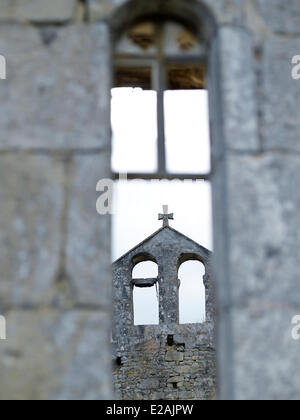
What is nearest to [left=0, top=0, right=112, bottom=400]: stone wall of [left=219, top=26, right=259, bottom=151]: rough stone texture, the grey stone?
[left=219, top=26, right=259, bottom=151]: rough stone texture

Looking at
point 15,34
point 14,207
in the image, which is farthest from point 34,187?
point 15,34

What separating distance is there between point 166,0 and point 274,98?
75 cm

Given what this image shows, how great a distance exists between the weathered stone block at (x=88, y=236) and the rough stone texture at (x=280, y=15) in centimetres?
111

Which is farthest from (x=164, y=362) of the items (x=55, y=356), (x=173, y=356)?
(x=55, y=356)

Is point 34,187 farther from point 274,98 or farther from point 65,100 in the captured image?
point 274,98

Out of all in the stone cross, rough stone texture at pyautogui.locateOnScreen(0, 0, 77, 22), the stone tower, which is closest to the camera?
rough stone texture at pyautogui.locateOnScreen(0, 0, 77, 22)

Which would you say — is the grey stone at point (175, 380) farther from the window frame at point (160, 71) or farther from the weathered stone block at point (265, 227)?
the weathered stone block at point (265, 227)

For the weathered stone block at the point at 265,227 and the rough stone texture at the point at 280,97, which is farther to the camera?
the rough stone texture at the point at 280,97

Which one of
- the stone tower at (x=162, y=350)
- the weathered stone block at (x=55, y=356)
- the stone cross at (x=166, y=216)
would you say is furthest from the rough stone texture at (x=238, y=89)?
the stone cross at (x=166, y=216)

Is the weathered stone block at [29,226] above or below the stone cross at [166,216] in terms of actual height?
below

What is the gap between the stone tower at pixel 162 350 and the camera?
15.1 m

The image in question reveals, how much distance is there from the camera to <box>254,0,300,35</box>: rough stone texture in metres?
3.60

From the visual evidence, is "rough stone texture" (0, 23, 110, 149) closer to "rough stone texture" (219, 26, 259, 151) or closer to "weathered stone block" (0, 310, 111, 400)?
"rough stone texture" (219, 26, 259, 151)

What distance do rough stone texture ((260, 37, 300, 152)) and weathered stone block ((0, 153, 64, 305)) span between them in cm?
104
